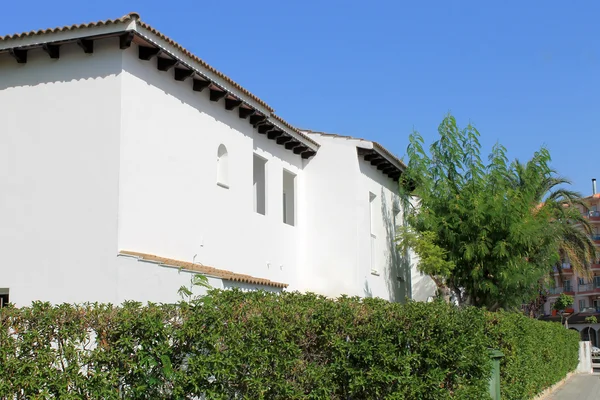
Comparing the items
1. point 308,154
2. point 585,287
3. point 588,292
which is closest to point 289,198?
point 308,154

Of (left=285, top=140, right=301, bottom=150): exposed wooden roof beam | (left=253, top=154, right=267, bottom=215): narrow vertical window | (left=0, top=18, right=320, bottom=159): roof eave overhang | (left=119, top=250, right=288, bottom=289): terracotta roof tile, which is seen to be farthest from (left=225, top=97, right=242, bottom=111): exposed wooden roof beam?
(left=119, top=250, right=288, bottom=289): terracotta roof tile

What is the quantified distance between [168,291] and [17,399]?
5062 mm

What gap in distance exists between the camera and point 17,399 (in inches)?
279

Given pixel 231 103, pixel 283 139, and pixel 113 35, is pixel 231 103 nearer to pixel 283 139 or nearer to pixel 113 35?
pixel 283 139

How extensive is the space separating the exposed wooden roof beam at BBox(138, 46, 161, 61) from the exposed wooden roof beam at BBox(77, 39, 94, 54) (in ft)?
2.82

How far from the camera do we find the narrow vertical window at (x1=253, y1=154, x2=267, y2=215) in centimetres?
1870

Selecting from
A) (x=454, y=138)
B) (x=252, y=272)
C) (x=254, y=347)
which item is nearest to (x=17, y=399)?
(x=254, y=347)

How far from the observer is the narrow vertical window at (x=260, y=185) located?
18703 millimetres

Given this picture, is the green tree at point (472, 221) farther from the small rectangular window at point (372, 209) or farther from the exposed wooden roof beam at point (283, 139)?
the exposed wooden roof beam at point (283, 139)

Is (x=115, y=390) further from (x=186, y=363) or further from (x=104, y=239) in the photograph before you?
(x=104, y=239)

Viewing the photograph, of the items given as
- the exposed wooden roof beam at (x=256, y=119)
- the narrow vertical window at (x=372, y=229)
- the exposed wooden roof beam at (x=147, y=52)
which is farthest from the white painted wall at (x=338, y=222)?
the exposed wooden roof beam at (x=147, y=52)

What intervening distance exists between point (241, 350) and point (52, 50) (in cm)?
809

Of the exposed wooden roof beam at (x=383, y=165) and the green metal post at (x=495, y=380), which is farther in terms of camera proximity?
the exposed wooden roof beam at (x=383, y=165)

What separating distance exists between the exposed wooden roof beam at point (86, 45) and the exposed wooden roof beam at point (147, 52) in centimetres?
86
